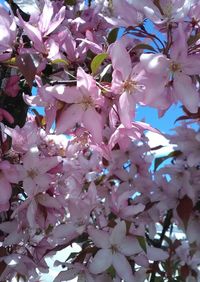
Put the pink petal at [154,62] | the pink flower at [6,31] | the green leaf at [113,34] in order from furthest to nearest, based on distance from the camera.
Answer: the green leaf at [113,34] < the pink flower at [6,31] < the pink petal at [154,62]

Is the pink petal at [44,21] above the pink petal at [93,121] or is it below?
above

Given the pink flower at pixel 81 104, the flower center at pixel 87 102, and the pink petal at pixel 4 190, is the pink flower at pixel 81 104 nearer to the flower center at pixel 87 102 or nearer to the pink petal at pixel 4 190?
the flower center at pixel 87 102

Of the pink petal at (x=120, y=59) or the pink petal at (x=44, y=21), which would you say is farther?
the pink petal at (x=44, y=21)

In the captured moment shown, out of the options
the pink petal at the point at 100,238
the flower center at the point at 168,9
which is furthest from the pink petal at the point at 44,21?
the pink petal at the point at 100,238

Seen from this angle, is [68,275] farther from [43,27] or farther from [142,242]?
[43,27]

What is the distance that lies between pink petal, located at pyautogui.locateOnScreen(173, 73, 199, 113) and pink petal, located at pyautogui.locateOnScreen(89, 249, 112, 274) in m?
0.31

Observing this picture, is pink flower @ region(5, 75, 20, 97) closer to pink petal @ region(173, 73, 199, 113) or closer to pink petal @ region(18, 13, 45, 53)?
pink petal @ region(18, 13, 45, 53)

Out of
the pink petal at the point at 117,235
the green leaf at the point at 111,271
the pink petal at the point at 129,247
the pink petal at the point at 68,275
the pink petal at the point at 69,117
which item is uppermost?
the pink petal at the point at 69,117

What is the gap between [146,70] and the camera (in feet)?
2.18

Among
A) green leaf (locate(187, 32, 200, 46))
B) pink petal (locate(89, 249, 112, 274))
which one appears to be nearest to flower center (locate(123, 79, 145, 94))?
green leaf (locate(187, 32, 200, 46))

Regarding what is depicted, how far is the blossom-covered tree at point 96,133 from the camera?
0.71 metres

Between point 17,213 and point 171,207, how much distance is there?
343 mm

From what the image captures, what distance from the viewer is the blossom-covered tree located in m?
0.71

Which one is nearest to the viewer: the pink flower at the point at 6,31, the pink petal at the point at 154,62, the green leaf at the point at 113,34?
the pink petal at the point at 154,62
